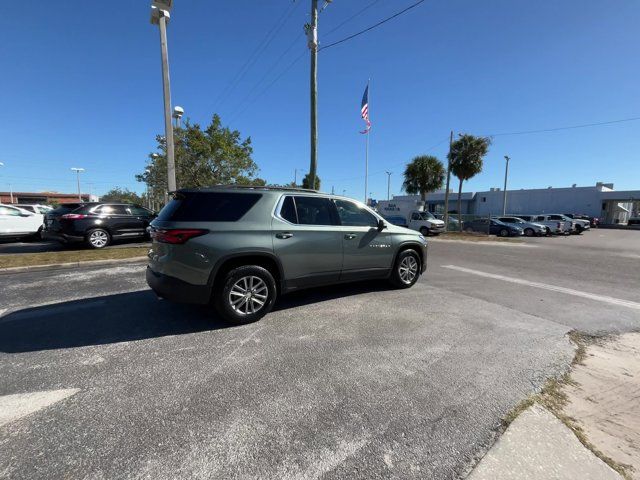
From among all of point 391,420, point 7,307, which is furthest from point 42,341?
point 391,420

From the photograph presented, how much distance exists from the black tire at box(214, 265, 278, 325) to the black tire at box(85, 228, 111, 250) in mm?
8497

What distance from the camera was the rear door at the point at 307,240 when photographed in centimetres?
434

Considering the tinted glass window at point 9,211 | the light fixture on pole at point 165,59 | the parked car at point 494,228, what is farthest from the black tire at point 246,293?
the parked car at point 494,228

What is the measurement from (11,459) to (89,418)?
1.43 ft

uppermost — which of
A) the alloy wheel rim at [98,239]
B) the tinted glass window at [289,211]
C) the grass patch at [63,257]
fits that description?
the tinted glass window at [289,211]

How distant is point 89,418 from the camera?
90.7 inches

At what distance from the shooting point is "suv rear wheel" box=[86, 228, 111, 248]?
10.0 meters

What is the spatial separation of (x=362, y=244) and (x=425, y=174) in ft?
99.7

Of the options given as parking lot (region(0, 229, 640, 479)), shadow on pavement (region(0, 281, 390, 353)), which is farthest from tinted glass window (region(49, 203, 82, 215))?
shadow on pavement (region(0, 281, 390, 353))

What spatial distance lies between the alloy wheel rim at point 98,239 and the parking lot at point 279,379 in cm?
497

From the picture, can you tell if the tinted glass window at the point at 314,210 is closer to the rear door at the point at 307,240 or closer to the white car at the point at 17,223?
the rear door at the point at 307,240

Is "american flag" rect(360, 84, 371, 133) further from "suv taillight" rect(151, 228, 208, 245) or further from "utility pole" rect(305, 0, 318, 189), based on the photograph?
"suv taillight" rect(151, 228, 208, 245)

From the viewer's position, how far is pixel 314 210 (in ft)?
15.7

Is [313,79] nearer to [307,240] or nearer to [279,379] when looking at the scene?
[307,240]
